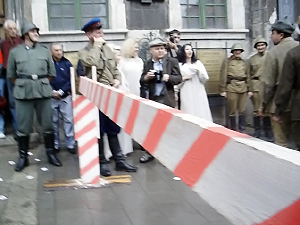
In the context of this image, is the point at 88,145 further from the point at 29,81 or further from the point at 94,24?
the point at 94,24

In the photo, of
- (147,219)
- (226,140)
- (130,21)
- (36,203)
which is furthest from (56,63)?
(226,140)

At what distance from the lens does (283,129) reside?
5.12m

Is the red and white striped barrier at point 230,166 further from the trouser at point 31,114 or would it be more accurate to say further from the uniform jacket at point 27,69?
the trouser at point 31,114

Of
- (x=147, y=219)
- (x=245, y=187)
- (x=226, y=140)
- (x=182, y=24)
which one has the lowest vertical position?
(x=147, y=219)

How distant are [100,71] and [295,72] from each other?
8.34ft

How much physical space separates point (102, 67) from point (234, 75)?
11.3ft

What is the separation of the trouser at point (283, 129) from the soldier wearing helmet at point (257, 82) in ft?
9.22

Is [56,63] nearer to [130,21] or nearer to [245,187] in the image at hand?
[130,21]

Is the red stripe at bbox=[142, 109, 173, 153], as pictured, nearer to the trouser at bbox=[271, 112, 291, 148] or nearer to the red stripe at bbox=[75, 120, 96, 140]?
the red stripe at bbox=[75, 120, 96, 140]

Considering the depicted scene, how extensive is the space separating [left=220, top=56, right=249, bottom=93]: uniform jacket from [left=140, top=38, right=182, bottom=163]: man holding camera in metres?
2.39

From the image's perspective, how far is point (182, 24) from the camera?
9.23 metres

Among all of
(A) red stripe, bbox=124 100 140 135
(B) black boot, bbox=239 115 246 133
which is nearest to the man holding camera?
(B) black boot, bbox=239 115 246 133

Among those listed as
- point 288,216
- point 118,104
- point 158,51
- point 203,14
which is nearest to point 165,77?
point 158,51

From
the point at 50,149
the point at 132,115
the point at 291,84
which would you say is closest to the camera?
the point at 132,115
